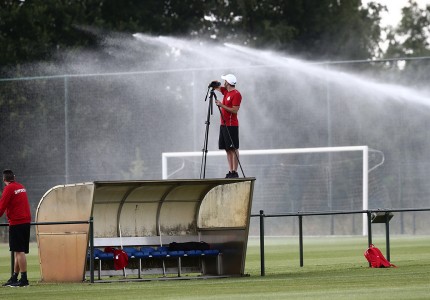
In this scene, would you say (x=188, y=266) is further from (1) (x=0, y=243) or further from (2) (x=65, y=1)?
(2) (x=65, y=1)

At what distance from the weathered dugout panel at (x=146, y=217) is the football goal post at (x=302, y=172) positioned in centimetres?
1736

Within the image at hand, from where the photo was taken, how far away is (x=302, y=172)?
39531 millimetres

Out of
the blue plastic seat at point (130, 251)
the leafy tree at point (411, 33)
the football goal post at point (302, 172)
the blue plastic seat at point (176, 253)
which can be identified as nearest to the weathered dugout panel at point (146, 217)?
the blue plastic seat at point (130, 251)

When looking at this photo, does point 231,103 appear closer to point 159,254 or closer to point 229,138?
point 229,138

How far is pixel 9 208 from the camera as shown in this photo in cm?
1875

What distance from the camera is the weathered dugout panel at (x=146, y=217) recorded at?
18.8m

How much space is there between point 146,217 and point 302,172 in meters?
19.4

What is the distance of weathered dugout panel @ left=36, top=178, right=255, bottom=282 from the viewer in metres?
18.8

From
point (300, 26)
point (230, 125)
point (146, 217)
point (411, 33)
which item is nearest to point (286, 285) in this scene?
point (230, 125)

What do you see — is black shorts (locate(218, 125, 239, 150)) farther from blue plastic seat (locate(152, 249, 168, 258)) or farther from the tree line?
the tree line

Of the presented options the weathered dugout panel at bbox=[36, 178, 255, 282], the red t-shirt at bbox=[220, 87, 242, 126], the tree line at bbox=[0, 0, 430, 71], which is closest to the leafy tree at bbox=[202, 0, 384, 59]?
the tree line at bbox=[0, 0, 430, 71]

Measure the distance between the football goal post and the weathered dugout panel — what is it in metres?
17.4

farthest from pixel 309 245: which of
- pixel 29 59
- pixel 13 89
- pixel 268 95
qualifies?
pixel 29 59

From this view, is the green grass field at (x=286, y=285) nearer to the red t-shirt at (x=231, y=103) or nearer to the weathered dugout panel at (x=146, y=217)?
the weathered dugout panel at (x=146, y=217)
